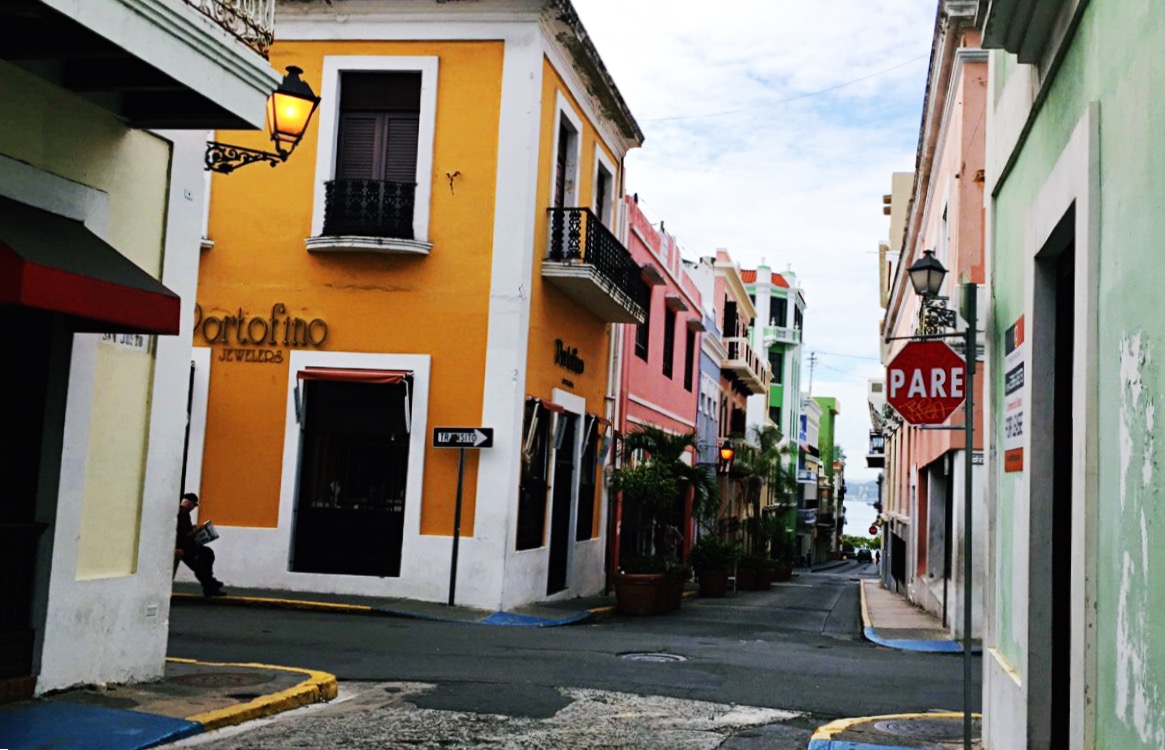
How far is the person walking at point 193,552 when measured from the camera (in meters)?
15.5

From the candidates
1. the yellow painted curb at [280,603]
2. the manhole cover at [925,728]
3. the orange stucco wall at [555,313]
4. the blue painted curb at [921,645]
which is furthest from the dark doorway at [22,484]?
the blue painted curb at [921,645]

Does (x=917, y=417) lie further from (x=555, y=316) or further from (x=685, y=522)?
(x=685, y=522)

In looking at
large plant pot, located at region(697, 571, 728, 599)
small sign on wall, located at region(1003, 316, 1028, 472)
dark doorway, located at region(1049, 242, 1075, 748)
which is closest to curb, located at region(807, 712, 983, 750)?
dark doorway, located at region(1049, 242, 1075, 748)

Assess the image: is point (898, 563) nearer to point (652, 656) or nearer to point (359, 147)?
point (359, 147)

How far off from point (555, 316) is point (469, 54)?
4.14m

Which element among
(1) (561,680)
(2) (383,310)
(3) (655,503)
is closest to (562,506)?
(3) (655,503)

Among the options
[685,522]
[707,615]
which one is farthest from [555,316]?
[685,522]

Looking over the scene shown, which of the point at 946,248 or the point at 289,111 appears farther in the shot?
the point at 946,248

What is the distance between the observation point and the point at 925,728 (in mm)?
8594

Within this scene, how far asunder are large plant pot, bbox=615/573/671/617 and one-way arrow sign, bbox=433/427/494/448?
347 cm

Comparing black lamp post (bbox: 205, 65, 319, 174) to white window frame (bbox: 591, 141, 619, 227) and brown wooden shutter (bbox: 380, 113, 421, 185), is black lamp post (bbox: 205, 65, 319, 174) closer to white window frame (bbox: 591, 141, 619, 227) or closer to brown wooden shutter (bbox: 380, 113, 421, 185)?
brown wooden shutter (bbox: 380, 113, 421, 185)

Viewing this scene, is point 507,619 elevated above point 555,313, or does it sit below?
below

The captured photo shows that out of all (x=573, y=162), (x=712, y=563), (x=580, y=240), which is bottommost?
(x=712, y=563)

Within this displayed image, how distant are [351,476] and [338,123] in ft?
16.4
